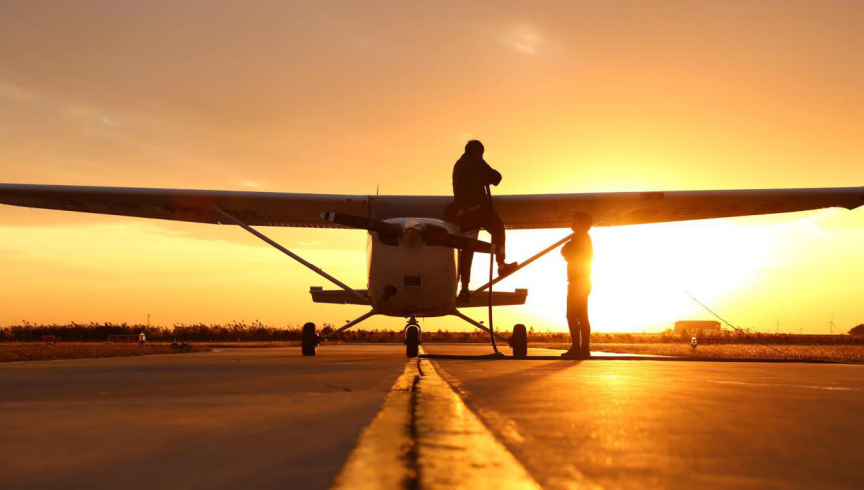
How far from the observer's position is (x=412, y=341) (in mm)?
9117

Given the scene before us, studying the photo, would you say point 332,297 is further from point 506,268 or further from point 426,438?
point 426,438

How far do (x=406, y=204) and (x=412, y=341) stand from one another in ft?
12.1

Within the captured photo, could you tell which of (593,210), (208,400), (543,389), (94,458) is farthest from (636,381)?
(593,210)

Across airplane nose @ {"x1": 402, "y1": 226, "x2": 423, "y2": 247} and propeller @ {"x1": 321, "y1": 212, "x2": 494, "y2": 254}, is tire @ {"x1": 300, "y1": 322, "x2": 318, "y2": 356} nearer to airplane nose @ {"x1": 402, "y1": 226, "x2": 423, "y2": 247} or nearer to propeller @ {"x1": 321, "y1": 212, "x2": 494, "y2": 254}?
propeller @ {"x1": 321, "y1": 212, "x2": 494, "y2": 254}

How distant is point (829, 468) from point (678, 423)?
2.51 feet

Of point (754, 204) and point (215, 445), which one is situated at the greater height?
point (754, 204)

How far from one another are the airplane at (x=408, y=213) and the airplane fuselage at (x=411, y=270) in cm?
1

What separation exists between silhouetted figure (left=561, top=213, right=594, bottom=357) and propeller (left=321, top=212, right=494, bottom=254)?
137 centimetres

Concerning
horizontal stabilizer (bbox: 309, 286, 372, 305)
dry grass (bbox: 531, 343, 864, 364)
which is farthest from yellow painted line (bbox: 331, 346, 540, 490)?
horizontal stabilizer (bbox: 309, 286, 372, 305)

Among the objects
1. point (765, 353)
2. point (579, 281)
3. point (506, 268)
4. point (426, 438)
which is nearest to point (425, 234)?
point (506, 268)

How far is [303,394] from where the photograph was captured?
10.5 ft

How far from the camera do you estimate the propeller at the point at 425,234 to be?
9.92 m

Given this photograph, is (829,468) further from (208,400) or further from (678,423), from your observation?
(208,400)

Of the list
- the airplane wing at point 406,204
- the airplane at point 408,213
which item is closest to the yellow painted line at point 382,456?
the airplane at point 408,213
